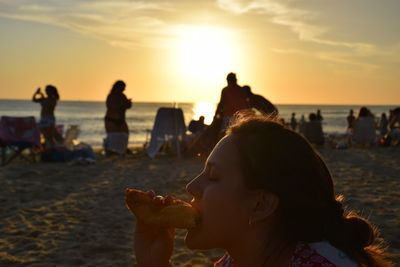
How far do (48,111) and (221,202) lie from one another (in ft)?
42.7

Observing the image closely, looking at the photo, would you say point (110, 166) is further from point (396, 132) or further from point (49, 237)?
point (396, 132)

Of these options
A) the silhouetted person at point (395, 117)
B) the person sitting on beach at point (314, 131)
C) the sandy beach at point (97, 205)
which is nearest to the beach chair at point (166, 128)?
the sandy beach at point (97, 205)

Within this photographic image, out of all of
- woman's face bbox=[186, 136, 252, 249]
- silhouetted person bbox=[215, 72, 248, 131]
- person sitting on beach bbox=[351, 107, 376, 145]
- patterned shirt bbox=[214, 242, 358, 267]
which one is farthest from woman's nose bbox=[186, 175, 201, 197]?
person sitting on beach bbox=[351, 107, 376, 145]

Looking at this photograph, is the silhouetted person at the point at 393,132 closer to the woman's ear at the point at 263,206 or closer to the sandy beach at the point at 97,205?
the sandy beach at the point at 97,205

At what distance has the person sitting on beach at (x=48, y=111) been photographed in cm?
1323

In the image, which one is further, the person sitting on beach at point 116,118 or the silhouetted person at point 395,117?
the silhouetted person at point 395,117

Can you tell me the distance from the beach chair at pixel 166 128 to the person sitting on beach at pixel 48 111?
10.3 ft

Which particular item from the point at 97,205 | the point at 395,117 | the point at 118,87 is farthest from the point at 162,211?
the point at 395,117

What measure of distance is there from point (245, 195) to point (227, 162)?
0.13 meters

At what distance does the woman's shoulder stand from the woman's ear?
0.16 metres

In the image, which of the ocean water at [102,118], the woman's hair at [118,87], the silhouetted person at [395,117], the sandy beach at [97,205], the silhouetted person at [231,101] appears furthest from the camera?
the ocean water at [102,118]

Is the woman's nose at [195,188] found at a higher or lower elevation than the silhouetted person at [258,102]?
lower

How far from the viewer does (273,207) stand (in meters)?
1.38

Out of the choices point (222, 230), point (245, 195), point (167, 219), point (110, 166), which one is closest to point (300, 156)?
point (245, 195)
